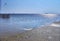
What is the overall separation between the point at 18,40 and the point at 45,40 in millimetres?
489

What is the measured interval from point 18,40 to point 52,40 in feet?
1.99

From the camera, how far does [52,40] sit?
2971 millimetres

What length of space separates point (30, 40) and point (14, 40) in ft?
0.98

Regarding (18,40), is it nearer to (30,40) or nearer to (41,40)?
(30,40)

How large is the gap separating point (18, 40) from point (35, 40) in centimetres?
32

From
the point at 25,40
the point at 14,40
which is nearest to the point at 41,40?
the point at 25,40

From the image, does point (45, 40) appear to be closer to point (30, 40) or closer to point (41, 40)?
point (41, 40)

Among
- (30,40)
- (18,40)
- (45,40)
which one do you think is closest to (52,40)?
(45,40)

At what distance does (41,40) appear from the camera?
309cm

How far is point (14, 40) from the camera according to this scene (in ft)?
9.88

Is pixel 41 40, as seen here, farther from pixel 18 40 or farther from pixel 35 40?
pixel 18 40

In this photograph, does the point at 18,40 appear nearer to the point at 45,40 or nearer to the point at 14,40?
the point at 14,40

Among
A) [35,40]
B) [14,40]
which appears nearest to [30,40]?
[35,40]

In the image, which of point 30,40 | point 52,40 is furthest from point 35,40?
point 52,40
